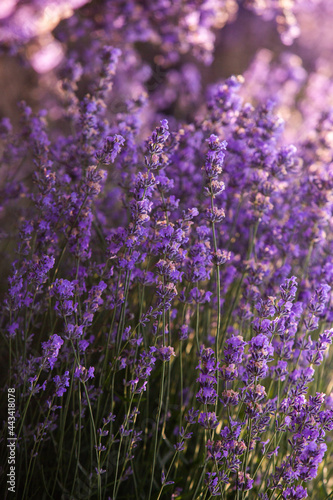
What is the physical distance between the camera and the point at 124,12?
129 inches

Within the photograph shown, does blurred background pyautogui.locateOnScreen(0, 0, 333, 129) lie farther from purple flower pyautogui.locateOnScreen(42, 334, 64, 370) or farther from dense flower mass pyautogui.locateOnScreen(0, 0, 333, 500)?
purple flower pyautogui.locateOnScreen(42, 334, 64, 370)

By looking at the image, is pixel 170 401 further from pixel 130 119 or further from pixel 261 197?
pixel 130 119

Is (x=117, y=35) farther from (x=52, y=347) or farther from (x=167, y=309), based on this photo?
(x=52, y=347)

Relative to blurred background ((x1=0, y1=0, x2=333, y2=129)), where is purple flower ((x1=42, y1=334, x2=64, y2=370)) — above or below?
below

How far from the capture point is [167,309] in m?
1.32

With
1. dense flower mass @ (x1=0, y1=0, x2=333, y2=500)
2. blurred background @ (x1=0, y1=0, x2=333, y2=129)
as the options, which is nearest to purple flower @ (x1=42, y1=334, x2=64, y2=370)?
dense flower mass @ (x1=0, y1=0, x2=333, y2=500)

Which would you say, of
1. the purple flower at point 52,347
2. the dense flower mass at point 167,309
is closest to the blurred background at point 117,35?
the dense flower mass at point 167,309

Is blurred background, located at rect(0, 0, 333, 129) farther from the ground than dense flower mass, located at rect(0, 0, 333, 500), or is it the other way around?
blurred background, located at rect(0, 0, 333, 129)

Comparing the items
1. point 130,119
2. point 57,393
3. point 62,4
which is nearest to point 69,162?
point 130,119

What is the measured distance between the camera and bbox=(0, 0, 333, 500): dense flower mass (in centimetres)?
129

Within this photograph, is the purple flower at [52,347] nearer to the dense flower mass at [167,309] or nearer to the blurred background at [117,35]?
the dense flower mass at [167,309]

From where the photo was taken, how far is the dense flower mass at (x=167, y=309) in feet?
4.24

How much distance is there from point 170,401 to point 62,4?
2546 millimetres

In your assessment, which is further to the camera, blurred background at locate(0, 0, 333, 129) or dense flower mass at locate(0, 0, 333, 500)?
blurred background at locate(0, 0, 333, 129)
